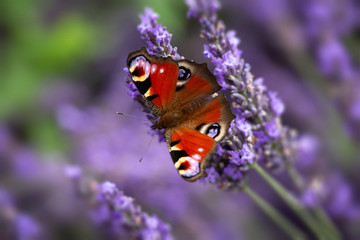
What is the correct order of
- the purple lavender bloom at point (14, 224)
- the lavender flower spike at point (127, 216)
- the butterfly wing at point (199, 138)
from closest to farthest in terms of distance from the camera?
the butterfly wing at point (199, 138) < the lavender flower spike at point (127, 216) < the purple lavender bloom at point (14, 224)

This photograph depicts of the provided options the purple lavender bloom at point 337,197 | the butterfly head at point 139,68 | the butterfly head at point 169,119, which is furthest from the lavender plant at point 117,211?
the purple lavender bloom at point 337,197

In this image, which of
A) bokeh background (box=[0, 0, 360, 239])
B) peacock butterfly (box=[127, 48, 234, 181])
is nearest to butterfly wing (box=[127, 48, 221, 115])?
peacock butterfly (box=[127, 48, 234, 181])

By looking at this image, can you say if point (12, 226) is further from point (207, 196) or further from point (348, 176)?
point (348, 176)

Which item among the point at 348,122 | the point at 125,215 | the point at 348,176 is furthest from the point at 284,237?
the point at 125,215

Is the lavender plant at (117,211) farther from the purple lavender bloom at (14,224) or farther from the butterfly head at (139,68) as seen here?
the purple lavender bloom at (14,224)

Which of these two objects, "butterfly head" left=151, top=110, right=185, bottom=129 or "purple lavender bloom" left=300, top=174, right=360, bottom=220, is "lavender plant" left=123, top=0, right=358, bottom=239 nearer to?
"butterfly head" left=151, top=110, right=185, bottom=129

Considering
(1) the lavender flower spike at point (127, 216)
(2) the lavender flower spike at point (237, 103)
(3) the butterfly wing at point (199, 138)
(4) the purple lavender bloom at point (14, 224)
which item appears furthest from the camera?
(4) the purple lavender bloom at point (14, 224)
